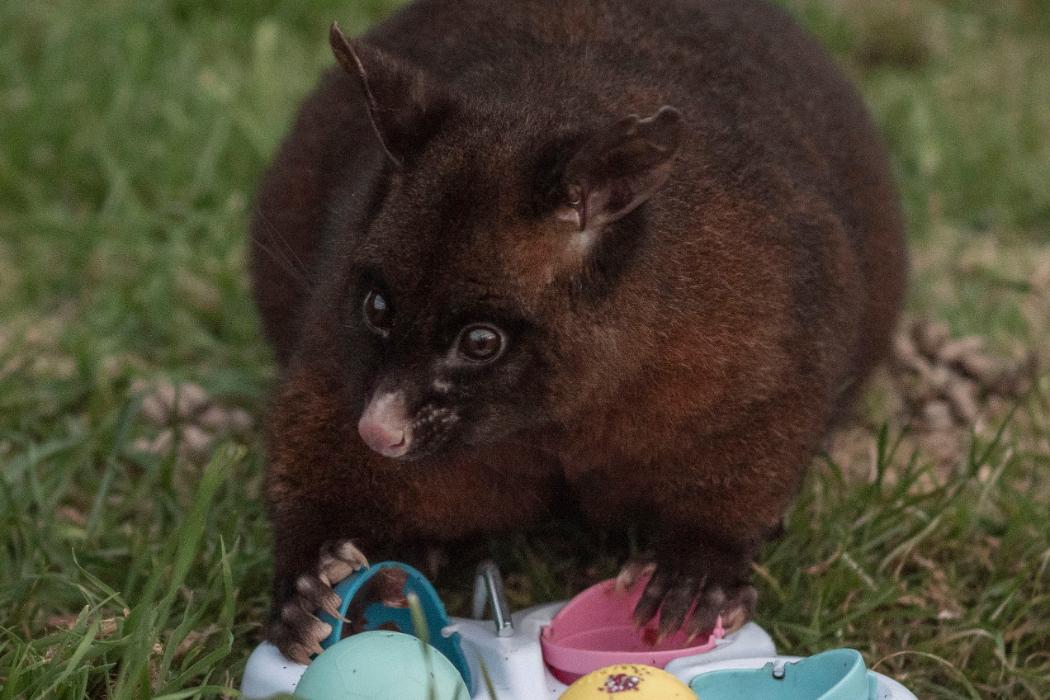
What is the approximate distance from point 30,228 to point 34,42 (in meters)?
2.01

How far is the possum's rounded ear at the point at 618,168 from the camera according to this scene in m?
3.29

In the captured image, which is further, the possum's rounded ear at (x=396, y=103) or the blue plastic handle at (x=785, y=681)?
the possum's rounded ear at (x=396, y=103)

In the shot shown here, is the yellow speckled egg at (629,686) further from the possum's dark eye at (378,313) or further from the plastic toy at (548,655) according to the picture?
the possum's dark eye at (378,313)

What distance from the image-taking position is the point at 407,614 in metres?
3.97

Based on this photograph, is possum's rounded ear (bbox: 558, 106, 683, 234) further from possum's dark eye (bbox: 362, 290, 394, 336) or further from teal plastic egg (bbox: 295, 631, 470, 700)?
teal plastic egg (bbox: 295, 631, 470, 700)

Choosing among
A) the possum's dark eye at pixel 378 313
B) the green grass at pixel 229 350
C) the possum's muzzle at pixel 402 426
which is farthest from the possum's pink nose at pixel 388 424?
the green grass at pixel 229 350

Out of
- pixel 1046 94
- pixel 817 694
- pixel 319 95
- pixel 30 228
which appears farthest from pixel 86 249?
pixel 1046 94

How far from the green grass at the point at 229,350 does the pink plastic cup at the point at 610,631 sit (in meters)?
0.37

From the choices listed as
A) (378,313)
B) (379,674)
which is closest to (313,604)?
(379,674)

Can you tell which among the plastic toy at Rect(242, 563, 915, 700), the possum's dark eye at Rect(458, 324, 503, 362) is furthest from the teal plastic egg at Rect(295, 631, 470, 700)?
the possum's dark eye at Rect(458, 324, 503, 362)

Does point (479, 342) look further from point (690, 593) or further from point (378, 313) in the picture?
point (690, 593)

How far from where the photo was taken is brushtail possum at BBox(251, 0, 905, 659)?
3.43m

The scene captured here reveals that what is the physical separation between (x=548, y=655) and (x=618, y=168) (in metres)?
1.17

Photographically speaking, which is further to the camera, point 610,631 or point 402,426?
point 610,631
